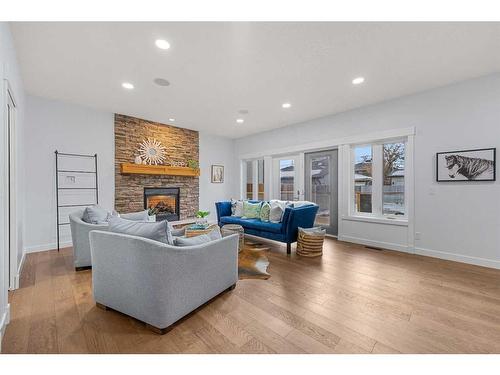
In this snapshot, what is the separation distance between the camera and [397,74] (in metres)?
3.12

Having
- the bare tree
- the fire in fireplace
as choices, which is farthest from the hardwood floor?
the fire in fireplace

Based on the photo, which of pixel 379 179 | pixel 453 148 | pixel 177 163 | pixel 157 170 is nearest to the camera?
pixel 453 148

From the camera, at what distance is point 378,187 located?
4371mm

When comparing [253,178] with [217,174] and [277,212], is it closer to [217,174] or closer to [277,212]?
[217,174]

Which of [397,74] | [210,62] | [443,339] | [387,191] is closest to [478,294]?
[443,339]

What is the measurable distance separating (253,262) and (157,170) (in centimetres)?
337

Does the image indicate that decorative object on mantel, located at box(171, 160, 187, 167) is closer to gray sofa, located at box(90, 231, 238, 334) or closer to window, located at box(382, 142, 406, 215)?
gray sofa, located at box(90, 231, 238, 334)

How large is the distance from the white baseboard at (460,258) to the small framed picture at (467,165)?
1133 mm

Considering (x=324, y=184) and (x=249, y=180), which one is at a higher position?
(x=249, y=180)

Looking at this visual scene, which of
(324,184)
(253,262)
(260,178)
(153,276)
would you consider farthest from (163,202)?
(153,276)

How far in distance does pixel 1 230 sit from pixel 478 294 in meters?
4.37

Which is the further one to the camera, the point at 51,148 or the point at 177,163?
the point at 177,163

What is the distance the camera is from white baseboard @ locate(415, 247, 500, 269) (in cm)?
314

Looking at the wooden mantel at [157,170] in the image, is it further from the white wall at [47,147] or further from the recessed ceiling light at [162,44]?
the recessed ceiling light at [162,44]
